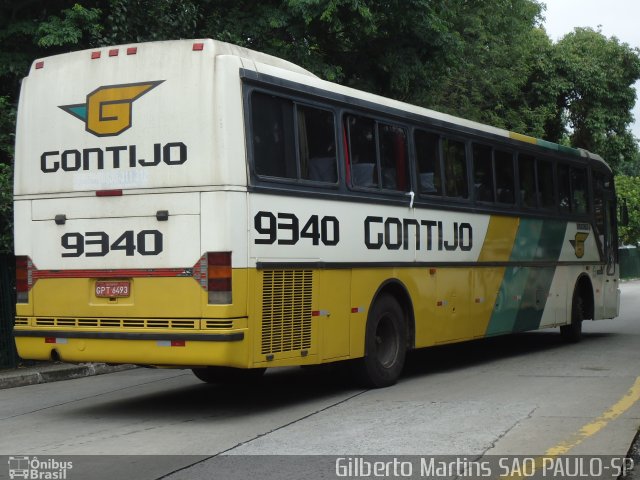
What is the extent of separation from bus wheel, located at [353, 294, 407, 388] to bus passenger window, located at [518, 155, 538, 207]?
13.9 feet

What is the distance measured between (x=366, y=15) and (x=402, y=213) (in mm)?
5420

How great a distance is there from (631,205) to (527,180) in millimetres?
55042

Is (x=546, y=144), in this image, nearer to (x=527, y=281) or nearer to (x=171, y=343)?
(x=527, y=281)

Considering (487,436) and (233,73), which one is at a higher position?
(233,73)

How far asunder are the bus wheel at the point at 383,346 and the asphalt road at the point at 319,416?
0.21 meters

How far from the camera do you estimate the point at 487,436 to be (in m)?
7.93

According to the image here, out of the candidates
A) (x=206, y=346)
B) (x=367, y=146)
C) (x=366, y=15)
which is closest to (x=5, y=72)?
(x=366, y=15)

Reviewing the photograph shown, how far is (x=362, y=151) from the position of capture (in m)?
11.1

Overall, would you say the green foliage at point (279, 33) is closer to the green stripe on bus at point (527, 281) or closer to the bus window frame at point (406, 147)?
the bus window frame at point (406, 147)

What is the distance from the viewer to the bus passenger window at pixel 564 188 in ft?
53.8

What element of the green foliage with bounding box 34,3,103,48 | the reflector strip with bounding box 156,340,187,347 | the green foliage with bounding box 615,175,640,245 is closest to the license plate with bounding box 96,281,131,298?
the reflector strip with bounding box 156,340,187,347

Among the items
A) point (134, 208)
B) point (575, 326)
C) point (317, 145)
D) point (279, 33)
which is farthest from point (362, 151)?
point (575, 326)

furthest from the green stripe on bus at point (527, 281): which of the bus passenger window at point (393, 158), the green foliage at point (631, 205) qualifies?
the green foliage at point (631, 205)

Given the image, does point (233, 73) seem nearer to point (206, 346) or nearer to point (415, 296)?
point (206, 346)
